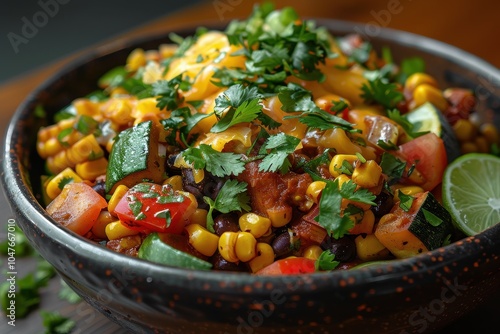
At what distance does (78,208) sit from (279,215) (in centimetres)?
78

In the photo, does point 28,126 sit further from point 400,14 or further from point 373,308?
point 400,14

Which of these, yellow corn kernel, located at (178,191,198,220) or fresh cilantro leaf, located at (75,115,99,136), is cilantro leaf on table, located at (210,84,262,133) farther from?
fresh cilantro leaf, located at (75,115,99,136)

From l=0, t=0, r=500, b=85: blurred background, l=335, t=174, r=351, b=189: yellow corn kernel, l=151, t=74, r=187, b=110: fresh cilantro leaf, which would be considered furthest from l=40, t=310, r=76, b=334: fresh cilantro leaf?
l=0, t=0, r=500, b=85: blurred background

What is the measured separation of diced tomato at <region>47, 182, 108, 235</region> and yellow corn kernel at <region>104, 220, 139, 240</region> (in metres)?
0.11

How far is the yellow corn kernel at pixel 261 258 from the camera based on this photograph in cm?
219

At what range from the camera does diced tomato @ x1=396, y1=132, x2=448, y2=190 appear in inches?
101

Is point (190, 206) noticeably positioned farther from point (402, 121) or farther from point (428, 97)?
point (428, 97)

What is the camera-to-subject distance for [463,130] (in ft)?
9.97

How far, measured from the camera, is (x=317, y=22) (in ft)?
12.8

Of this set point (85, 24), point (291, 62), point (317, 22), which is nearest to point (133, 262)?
point (291, 62)

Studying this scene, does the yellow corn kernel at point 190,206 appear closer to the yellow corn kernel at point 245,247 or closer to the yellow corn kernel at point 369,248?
the yellow corn kernel at point 245,247

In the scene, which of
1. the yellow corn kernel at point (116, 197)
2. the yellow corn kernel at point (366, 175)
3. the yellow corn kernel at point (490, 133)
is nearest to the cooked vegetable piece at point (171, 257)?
the yellow corn kernel at point (116, 197)

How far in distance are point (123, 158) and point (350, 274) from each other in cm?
108

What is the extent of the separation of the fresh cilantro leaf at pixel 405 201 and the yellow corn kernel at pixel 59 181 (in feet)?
4.40
